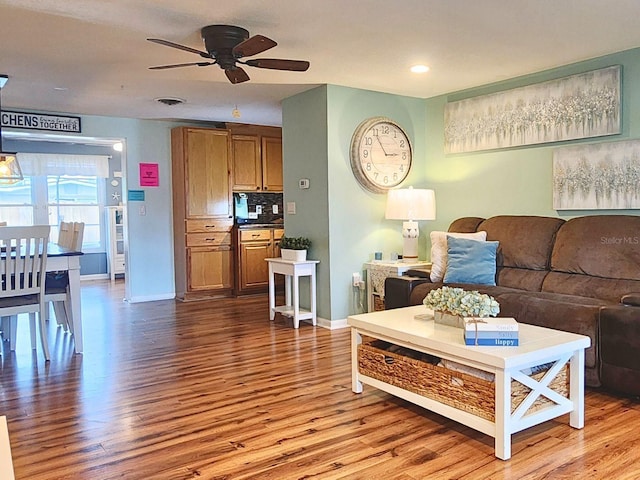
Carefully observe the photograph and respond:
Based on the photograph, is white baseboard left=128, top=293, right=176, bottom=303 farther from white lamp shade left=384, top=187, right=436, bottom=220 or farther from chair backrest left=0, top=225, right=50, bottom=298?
white lamp shade left=384, top=187, right=436, bottom=220

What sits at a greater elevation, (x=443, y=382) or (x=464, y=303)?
(x=464, y=303)

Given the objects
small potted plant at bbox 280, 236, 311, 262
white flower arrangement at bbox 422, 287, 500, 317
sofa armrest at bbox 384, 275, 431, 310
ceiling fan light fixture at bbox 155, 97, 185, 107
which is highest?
ceiling fan light fixture at bbox 155, 97, 185, 107

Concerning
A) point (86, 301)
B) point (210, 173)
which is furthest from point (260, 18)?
point (86, 301)

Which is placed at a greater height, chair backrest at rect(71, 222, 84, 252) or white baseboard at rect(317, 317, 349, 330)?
chair backrest at rect(71, 222, 84, 252)

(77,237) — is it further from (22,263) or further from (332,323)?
(332,323)

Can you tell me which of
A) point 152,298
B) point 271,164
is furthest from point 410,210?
point 152,298

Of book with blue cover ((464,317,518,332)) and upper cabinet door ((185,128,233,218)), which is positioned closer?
book with blue cover ((464,317,518,332))

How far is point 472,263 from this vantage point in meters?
4.05

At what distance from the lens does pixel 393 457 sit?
2268 millimetres

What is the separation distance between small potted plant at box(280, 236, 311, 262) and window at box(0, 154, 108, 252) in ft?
15.2

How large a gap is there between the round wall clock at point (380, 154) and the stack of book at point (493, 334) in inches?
108

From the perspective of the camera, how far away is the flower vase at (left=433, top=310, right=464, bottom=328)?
271cm

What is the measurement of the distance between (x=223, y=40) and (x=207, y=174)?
11.0 feet

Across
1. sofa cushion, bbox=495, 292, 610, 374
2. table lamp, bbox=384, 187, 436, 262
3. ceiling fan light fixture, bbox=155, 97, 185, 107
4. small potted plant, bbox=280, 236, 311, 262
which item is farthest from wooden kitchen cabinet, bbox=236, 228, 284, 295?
sofa cushion, bbox=495, 292, 610, 374
